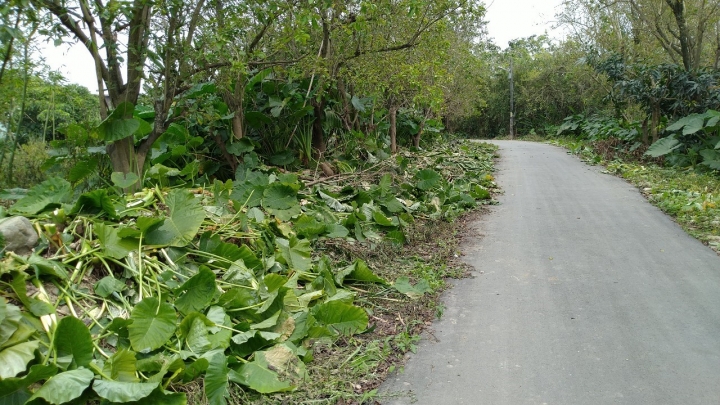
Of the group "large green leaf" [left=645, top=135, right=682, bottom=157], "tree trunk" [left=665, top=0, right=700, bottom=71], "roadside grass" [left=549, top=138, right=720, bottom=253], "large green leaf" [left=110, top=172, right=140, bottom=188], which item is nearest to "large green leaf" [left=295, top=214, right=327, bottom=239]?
"large green leaf" [left=110, top=172, right=140, bottom=188]

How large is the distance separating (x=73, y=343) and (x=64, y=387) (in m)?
0.31

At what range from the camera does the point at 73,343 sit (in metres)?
3.04

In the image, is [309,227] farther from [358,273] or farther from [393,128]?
[393,128]

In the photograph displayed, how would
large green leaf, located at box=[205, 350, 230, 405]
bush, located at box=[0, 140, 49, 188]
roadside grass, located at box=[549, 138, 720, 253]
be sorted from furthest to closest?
roadside grass, located at box=[549, 138, 720, 253] < bush, located at box=[0, 140, 49, 188] < large green leaf, located at box=[205, 350, 230, 405]

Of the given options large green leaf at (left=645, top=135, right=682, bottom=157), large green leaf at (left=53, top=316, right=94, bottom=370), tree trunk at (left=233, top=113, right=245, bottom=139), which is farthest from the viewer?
large green leaf at (left=645, top=135, right=682, bottom=157)

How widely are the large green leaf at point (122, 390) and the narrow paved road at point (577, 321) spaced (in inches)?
56.6

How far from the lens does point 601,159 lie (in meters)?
14.2

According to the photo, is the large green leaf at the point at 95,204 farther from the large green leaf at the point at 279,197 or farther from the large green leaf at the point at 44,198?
the large green leaf at the point at 279,197

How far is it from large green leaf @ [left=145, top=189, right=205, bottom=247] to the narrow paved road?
193cm

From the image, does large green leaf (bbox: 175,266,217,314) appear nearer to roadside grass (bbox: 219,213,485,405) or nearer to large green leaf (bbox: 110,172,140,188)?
roadside grass (bbox: 219,213,485,405)

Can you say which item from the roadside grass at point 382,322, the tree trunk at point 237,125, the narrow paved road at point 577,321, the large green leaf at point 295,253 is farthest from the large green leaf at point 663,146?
the large green leaf at point 295,253

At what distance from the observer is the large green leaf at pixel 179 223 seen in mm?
4297

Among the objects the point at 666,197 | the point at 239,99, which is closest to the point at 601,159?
the point at 666,197

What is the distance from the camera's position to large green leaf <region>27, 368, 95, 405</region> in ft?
8.94
